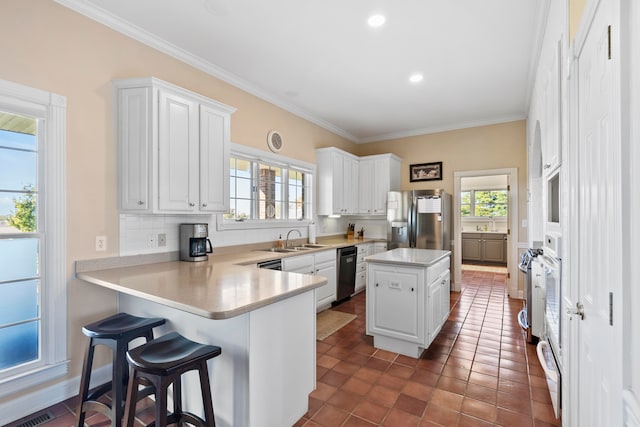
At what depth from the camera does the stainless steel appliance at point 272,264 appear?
3182mm

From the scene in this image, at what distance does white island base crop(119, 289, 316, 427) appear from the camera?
1567mm

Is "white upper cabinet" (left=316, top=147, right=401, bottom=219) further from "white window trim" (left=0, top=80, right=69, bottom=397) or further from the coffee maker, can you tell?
"white window trim" (left=0, top=80, right=69, bottom=397)

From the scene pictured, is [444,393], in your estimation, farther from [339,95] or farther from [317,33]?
[339,95]

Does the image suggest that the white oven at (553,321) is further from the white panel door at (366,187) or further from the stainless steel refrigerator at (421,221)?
the white panel door at (366,187)

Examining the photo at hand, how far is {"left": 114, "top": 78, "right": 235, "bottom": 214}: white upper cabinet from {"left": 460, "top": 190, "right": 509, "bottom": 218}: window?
8215 mm

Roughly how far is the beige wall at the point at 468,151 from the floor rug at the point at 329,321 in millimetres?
3024

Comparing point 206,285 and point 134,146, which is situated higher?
point 134,146

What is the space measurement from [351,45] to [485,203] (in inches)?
293

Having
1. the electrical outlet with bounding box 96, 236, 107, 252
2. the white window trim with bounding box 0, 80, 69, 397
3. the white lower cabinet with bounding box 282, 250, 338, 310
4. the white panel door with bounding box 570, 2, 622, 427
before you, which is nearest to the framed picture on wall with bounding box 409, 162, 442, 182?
the white lower cabinet with bounding box 282, 250, 338, 310

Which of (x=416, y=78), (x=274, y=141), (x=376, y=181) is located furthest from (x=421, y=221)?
(x=274, y=141)

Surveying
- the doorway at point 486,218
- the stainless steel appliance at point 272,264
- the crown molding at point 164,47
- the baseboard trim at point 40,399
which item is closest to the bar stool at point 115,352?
the baseboard trim at point 40,399

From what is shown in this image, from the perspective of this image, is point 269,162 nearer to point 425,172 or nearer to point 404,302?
point 404,302

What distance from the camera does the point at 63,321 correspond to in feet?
7.18

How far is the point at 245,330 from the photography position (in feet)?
5.13
